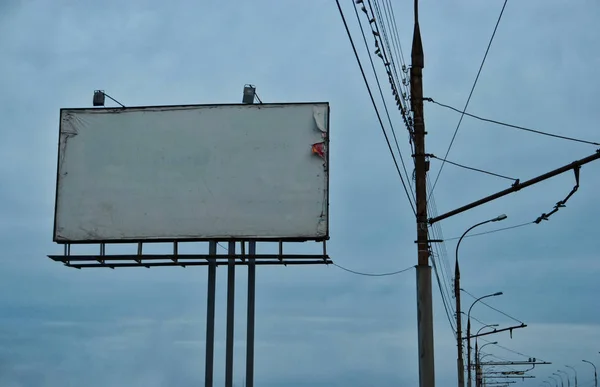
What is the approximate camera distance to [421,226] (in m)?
17.5

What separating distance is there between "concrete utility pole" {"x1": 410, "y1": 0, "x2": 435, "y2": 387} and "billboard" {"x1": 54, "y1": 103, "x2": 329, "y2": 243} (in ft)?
9.37

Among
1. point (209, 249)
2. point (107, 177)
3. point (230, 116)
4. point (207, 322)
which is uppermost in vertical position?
point (230, 116)

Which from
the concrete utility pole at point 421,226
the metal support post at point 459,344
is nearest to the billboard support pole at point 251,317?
the concrete utility pole at point 421,226

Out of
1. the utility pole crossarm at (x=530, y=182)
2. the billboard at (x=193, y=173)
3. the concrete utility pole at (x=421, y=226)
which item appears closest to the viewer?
the utility pole crossarm at (x=530, y=182)

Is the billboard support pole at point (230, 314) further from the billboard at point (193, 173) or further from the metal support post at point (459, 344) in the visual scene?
the metal support post at point (459, 344)

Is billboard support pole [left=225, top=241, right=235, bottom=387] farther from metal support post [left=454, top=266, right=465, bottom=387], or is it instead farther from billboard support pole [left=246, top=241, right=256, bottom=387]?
metal support post [left=454, top=266, right=465, bottom=387]

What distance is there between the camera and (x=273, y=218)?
20.4 meters

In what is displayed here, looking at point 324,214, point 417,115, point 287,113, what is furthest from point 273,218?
point 417,115

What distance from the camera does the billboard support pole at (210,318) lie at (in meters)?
20.4

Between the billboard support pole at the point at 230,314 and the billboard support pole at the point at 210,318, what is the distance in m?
0.42

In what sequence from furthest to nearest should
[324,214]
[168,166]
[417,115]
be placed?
[168,166] → [324,214] → [417,115]

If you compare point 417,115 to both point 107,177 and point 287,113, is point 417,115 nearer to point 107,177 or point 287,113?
point 287,113

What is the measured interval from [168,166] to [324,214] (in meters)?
4.26

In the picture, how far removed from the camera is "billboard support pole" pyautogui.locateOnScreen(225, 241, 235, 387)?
20125mm
